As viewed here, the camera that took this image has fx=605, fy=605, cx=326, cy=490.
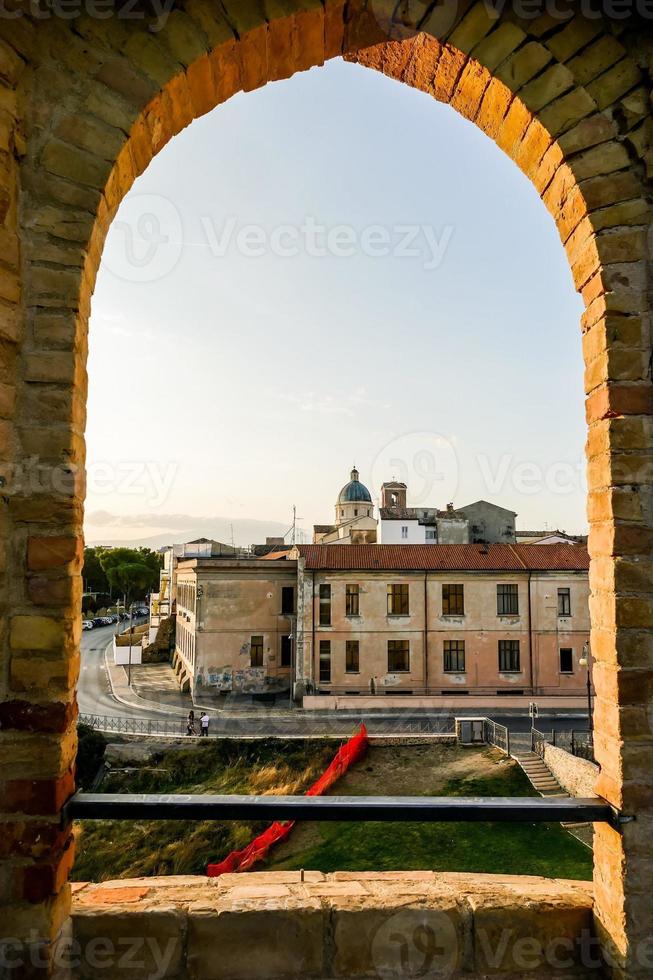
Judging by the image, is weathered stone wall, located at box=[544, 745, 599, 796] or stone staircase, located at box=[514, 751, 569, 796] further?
stone staircase, located at box=[514, 751, 569, 796]

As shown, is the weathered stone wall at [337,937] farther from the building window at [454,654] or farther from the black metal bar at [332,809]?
the building window at [454,654]

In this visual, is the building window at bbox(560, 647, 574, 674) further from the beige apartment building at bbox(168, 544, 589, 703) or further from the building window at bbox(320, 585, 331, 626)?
the building window at bbox(320, 585, 331, 626)

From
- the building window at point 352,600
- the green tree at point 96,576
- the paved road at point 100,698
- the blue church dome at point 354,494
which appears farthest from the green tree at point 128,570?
the building window at point 352,600

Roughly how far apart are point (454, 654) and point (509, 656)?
2.31 m

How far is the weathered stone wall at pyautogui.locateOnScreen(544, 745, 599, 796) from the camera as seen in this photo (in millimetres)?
15070

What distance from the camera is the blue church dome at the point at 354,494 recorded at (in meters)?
63.6

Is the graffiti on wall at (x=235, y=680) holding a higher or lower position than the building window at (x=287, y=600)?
lower

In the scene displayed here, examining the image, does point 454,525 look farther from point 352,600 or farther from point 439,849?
point 439,849

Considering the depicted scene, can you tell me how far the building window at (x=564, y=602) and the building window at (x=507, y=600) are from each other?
70.7 inches

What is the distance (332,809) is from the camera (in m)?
2.24

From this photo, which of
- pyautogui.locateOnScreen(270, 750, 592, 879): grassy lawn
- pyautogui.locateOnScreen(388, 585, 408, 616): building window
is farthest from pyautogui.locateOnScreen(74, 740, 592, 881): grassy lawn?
pyautogui.locateOnScreen(388, 585, 408, 616): building window

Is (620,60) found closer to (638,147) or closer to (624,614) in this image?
(638,147)

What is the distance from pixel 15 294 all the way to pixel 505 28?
2.32 m

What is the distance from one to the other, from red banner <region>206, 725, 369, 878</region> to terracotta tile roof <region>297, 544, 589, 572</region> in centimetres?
829
